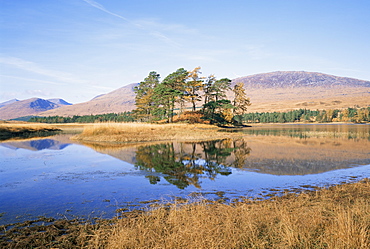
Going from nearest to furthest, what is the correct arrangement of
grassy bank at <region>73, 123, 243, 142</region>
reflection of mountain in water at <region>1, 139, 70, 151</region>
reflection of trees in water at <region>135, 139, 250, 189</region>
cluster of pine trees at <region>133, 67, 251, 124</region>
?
reflection of trees in water at <region>135, 139, 250, 189</region> → reflection of mountain in water at <region>1, 139, 70, 151</region> → grassy bank at <region>73, 123, 243, 142</region> → cluster of pine trees at <region>133, 67, 251, 124</region>

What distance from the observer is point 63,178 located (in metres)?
12.7

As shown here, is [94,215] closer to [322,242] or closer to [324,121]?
[322,242]

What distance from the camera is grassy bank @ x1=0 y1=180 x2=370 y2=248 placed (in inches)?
199

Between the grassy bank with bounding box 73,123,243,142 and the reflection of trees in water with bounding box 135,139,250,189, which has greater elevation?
the grassy bank with bounding box 73,123,243,142

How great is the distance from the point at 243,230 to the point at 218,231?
0.52 m

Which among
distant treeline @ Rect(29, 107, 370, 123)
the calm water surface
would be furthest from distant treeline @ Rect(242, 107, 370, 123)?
the calm water surface

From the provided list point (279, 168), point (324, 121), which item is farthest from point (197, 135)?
point (324, 121)

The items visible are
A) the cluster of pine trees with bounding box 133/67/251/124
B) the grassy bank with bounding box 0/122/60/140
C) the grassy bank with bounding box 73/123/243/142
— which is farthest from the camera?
the cluster of pine trees with bounding box 133/67/251/124

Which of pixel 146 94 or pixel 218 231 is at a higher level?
pixel 146 94

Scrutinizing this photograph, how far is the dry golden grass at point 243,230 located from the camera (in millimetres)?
5031

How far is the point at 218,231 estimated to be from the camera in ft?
18.2

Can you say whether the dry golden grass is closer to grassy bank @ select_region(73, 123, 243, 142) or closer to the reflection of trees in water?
the reflection of trees in water

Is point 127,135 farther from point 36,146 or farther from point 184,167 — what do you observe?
point 184,167

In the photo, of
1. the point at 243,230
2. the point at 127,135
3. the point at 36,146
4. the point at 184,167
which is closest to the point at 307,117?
the point at 127,135
